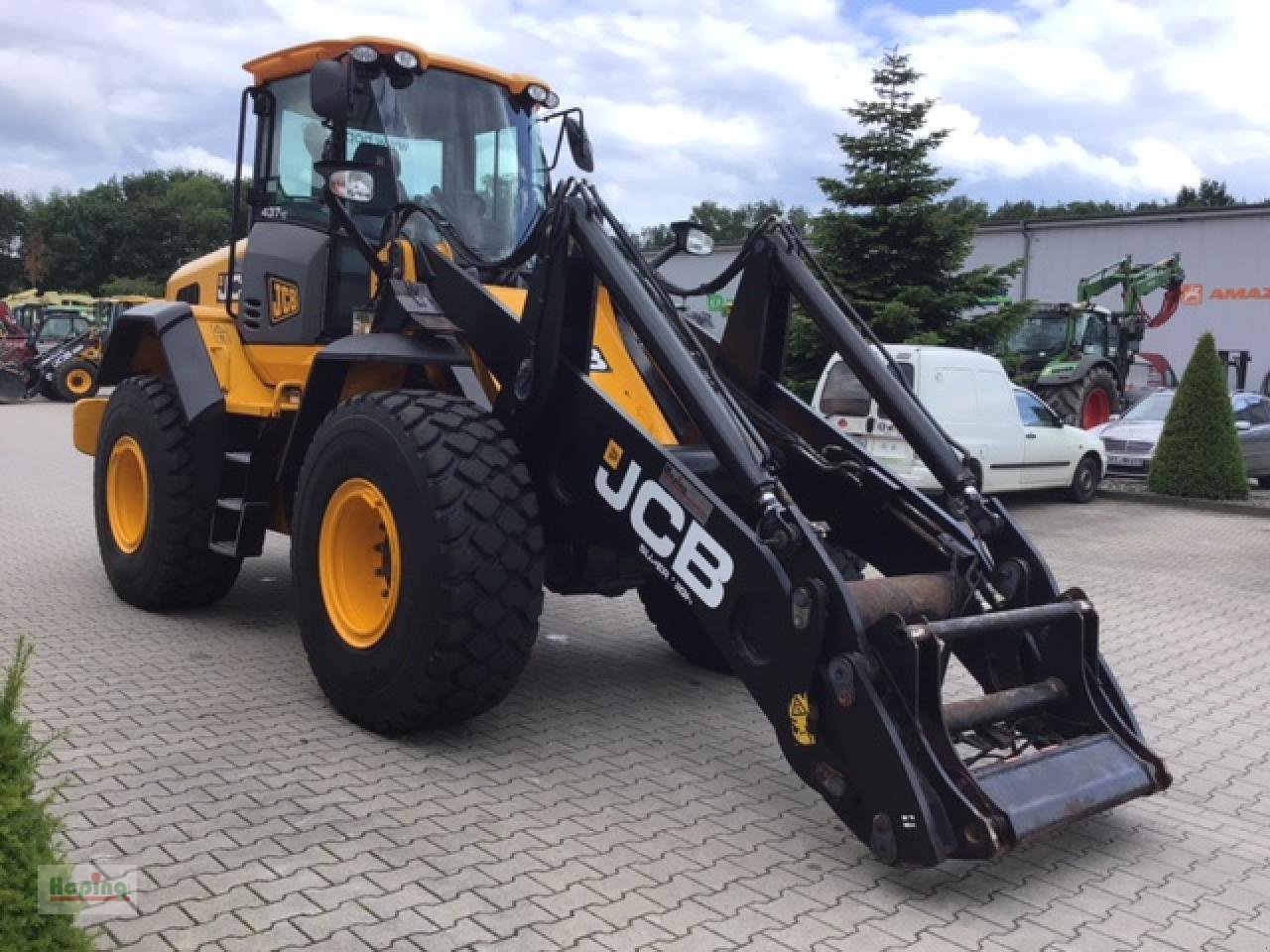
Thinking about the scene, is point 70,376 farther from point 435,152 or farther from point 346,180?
point 346,180

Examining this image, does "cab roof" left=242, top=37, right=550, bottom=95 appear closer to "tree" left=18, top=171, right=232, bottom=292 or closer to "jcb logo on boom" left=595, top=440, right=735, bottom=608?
"jcb logo on boom" left=595, top=440, right=735, bottom=608

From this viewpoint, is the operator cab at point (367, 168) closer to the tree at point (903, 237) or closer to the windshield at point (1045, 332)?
the tree at point (903, 237)

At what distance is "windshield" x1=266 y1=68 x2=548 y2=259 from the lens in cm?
576

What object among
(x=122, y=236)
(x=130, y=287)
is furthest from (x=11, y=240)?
(x=130, y=287)

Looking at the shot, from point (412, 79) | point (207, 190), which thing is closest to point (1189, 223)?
point (412, 79)

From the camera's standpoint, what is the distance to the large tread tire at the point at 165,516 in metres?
6.47

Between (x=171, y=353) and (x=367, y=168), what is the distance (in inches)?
63.8

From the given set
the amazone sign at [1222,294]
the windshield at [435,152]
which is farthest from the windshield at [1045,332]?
the windshield at [435,152]

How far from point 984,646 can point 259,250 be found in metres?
4.27

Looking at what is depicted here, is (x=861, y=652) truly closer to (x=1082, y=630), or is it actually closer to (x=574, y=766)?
(x=1082, y=630)

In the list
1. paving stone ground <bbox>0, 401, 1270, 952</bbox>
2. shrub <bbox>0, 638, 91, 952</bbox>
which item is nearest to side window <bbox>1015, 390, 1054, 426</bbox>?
paving stone ground <bbox>0, 401, 1270, 952</bbox>

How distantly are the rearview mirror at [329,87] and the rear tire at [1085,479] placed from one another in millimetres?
11749

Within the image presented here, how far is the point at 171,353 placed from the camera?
639 centimetres

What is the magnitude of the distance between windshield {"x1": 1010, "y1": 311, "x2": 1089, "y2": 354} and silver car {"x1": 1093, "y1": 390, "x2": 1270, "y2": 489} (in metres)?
3.89
